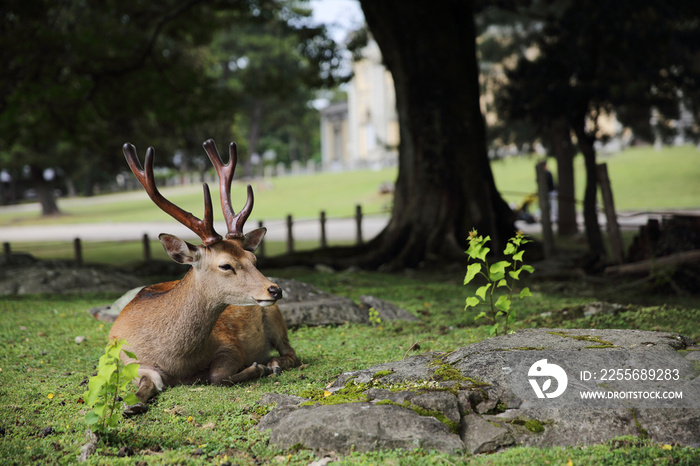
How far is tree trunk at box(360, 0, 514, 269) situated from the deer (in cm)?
746

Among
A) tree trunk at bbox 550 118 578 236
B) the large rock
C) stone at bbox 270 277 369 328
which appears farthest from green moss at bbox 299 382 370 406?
tree trunk at bbox 550 118 578 236

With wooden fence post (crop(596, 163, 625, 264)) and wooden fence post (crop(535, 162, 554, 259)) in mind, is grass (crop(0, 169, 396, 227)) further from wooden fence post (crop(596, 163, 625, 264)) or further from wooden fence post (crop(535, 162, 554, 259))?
wooden fence post (crop(596, 163, 625, 264))

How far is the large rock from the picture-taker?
144 inches

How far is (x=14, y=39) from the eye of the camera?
14102mm

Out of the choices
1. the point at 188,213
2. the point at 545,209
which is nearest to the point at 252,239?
the point at 188,213

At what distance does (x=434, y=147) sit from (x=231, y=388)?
8428 mm

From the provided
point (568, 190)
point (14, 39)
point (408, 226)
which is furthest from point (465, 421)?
point (568, 190)

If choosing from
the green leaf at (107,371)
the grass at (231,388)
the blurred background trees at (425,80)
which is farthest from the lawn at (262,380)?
the blurred background trees at (425,80)

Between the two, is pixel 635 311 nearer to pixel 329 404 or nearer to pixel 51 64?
pixel 329 404

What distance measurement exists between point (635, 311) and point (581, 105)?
672 centimetres

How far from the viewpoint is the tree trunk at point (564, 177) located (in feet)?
59.6

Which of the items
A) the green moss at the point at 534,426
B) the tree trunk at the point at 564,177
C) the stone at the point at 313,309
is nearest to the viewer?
the green moss at the point at 534,426

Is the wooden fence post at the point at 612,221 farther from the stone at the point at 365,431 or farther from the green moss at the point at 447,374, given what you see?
the stone at the point at 365,431

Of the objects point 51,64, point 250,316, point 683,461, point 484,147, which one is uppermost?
point 51,64
